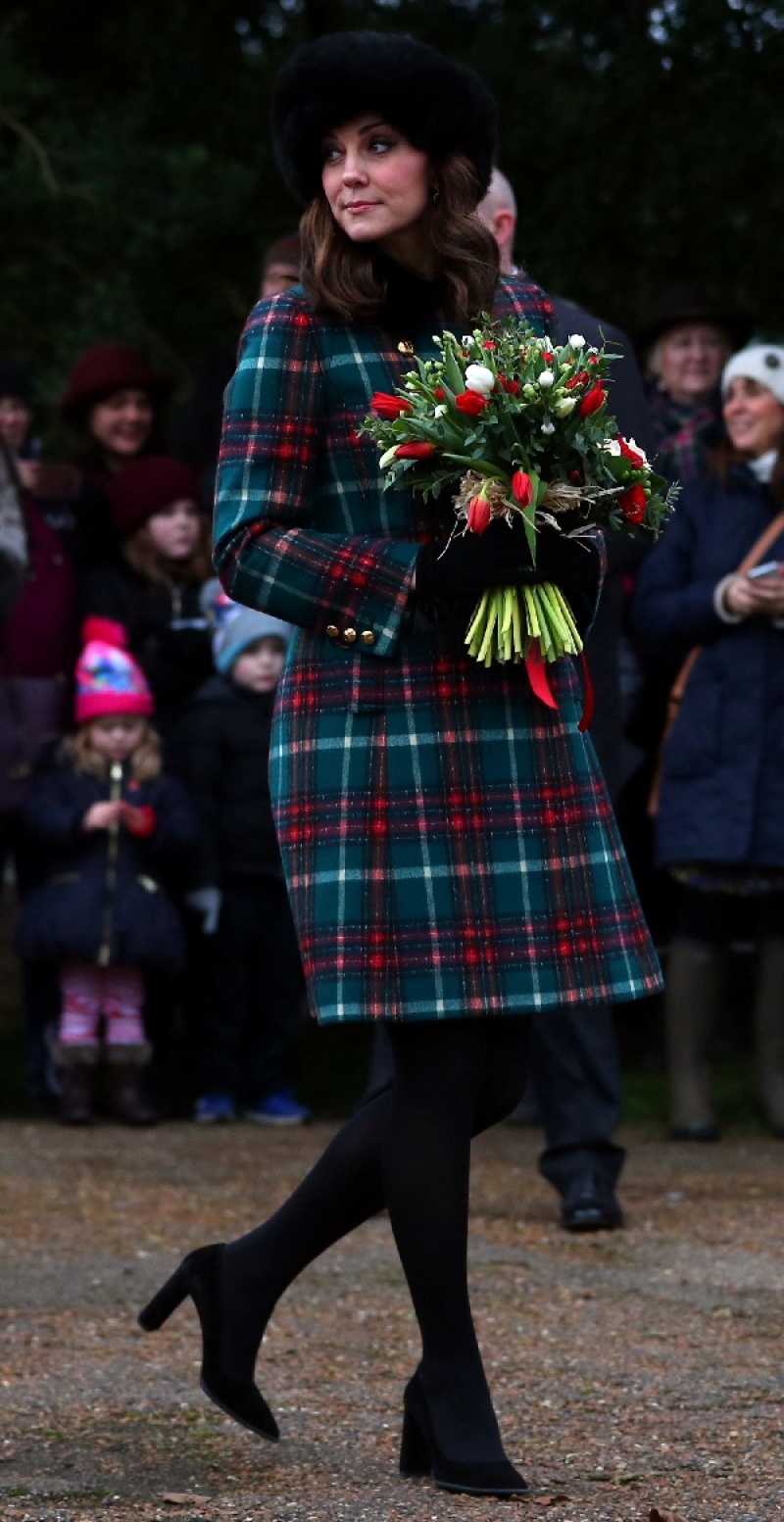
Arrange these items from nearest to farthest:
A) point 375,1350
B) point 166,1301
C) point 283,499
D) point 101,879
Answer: point 283,499
point 166,1301
point 375,1350
point 101,879

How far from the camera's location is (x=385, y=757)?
3473 mm

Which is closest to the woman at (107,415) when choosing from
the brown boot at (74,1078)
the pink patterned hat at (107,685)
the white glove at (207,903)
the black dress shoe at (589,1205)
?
the pink patterned hat at (107,685)

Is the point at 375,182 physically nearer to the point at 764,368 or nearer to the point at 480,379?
the point at 480,379

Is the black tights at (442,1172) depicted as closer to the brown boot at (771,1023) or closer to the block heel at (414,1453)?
the block heel at (414,1453)

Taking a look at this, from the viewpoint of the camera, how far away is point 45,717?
769 cm

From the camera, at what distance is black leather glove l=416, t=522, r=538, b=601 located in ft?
11.0

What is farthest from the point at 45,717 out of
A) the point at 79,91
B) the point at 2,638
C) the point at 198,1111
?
the point at 79,91

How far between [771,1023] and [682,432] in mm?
1880

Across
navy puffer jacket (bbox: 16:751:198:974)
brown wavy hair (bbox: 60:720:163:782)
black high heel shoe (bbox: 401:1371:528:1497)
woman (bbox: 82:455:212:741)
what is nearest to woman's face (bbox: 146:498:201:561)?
woman (bbox: 82:455:212:741)

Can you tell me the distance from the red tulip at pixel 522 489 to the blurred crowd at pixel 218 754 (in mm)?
3925

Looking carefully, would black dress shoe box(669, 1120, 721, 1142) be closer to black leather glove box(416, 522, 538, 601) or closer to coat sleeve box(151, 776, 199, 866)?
coat sleeve box(151, 776, 199, 866)

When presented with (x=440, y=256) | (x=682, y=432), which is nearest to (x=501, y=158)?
(x=682, y=432)

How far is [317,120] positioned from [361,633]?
29.2 inches

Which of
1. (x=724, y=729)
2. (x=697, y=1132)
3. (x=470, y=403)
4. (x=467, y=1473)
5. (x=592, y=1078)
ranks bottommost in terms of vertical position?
(x=697, y=1132)
